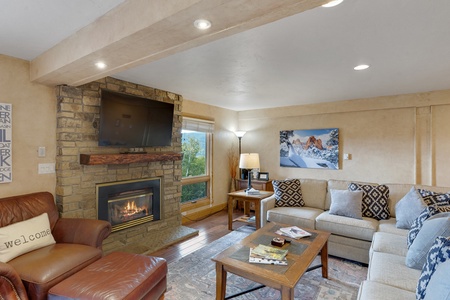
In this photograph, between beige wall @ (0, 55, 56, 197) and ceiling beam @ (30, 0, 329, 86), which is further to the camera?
beige wall @ (0, 55, 56, 197)

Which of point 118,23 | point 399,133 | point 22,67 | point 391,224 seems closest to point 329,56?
point 118,23

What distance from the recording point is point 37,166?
8.50ft

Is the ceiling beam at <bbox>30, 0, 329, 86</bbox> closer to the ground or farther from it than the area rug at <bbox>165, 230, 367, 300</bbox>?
farther from it

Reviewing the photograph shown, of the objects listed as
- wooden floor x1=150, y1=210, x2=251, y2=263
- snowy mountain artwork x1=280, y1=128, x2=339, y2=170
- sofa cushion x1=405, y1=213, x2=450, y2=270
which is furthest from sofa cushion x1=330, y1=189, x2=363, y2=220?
wooden floor x1=150, y1=210, x2=251, y2=263

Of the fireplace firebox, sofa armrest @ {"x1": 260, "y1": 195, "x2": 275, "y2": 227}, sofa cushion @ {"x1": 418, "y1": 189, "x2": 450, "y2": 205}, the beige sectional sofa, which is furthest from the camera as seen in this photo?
sofa armrest @ {"x1": 260, "y1": 195, "x2": 275, "y2": 227}

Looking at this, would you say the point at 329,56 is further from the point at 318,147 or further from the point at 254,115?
the point at 254,115

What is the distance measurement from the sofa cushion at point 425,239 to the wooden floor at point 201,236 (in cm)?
236

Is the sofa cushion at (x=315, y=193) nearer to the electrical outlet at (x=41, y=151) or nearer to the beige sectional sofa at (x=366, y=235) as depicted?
the beige sectional sofa at (x=366, y=235)

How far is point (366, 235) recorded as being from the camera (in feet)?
9.02

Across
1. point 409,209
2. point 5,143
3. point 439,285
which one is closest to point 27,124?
point 5,143

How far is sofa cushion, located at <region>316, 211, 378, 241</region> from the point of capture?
277 centimetres

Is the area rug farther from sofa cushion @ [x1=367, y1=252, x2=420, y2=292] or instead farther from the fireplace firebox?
the fireplace firebox

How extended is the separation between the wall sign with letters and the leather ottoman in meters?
1.36

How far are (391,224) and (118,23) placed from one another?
11.4 feet
